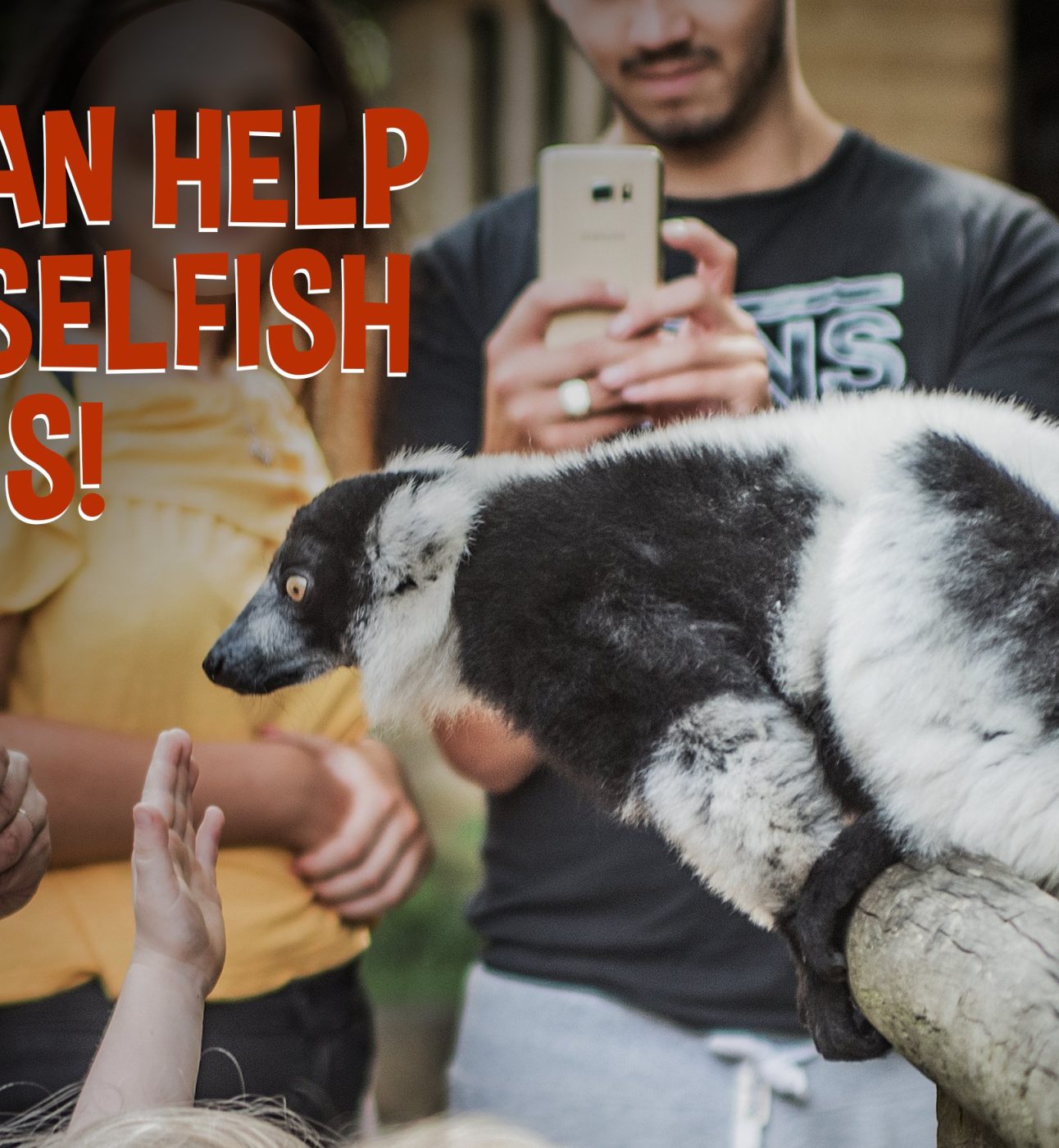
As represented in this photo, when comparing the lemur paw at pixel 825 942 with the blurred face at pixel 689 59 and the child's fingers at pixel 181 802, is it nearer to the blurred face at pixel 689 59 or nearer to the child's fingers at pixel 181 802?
the child's fingers at pixel 181 802

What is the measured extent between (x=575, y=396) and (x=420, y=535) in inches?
6.7

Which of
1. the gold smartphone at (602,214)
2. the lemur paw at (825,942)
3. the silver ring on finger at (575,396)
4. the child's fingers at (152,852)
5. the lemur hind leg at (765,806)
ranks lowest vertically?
the child's fingers at (152,852)

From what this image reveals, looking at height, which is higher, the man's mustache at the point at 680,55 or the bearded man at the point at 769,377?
the man's mustache at the point at 680,55

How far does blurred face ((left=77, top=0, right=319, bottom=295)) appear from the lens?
3.44 ft

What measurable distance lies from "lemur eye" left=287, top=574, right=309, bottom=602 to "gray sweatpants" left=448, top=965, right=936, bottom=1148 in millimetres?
575

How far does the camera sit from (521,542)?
734 mm

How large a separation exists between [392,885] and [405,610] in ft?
1.62

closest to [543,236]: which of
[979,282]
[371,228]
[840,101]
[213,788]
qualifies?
[371,228]

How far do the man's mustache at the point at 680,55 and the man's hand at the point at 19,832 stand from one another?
2.54ft

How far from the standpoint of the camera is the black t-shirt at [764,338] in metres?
1.05

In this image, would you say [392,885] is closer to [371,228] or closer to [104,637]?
[104,637]

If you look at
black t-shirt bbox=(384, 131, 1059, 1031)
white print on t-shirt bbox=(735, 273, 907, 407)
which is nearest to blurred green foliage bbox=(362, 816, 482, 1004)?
black t-shirt bbox=(384, 131, 1059, 1031)

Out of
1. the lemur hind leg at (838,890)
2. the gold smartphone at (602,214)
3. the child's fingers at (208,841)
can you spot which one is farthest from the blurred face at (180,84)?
the lemur hind leg at (838,890)
